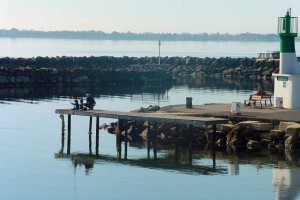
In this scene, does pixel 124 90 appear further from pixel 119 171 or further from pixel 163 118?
pixel 119 171

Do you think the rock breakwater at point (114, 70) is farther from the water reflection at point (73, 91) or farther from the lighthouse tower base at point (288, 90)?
the lighthouse tower base at point (288, 90)

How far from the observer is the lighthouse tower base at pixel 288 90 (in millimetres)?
50781

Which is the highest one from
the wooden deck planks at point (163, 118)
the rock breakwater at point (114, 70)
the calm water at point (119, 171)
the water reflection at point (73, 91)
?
the rock breakwater at point (114, 70)

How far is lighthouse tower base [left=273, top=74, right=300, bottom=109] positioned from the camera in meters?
50.8

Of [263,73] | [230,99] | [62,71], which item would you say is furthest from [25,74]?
[263,73]

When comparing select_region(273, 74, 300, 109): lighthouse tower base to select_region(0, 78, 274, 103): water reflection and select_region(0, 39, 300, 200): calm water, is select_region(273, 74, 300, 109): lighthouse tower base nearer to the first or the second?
select_region(0, 39, 300, 200): calm water

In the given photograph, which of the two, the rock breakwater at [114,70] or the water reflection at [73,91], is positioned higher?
the rock breakwater at [114,70]

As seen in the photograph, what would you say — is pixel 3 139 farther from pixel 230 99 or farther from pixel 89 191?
pixel 230 99

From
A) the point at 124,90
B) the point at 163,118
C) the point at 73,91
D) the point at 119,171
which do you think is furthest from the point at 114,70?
the point at 119,171

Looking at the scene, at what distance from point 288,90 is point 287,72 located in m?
1.34

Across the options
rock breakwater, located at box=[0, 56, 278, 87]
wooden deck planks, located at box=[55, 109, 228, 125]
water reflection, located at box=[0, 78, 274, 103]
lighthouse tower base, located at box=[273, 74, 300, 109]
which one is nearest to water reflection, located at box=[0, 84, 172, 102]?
water reflection, located at box=[0, 78, 274, 103]

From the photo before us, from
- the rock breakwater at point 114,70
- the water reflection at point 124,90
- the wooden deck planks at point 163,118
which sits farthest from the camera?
the rock breakwater at point 114,70

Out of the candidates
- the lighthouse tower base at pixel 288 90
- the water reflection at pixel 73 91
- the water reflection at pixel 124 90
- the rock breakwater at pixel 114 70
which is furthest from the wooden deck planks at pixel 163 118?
the rock breakwater at pixel 114 70

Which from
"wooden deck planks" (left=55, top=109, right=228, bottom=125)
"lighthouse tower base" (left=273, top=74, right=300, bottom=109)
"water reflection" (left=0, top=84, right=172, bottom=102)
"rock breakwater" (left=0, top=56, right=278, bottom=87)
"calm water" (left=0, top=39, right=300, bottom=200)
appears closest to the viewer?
"calm water" (left=0, top=39, right=300, bottom=200)
